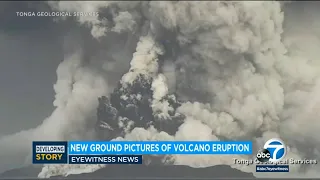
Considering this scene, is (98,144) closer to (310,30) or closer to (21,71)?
(21,71)

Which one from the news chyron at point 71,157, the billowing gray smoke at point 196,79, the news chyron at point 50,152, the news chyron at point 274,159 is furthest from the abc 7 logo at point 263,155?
the news chyron at point 50,152

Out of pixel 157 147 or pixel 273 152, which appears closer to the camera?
pixel 157 147

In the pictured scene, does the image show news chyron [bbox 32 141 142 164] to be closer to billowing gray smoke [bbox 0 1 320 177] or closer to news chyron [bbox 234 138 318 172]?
billowing gray smoke [bbox 0 1 320 177]

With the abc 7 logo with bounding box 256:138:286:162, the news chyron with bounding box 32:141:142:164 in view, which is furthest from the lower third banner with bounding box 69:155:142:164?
the abc 7 logo with bounding box 256:138:286:162

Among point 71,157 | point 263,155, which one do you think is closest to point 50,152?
point 71,157

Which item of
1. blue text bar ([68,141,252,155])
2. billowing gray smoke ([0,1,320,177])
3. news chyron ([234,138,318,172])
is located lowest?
news chyron ([234,138,318,172])

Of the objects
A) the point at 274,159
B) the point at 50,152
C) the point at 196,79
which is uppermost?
the point at 196,79

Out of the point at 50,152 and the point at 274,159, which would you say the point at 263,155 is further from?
the point at 50,152

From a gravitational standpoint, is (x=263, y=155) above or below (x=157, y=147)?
below
